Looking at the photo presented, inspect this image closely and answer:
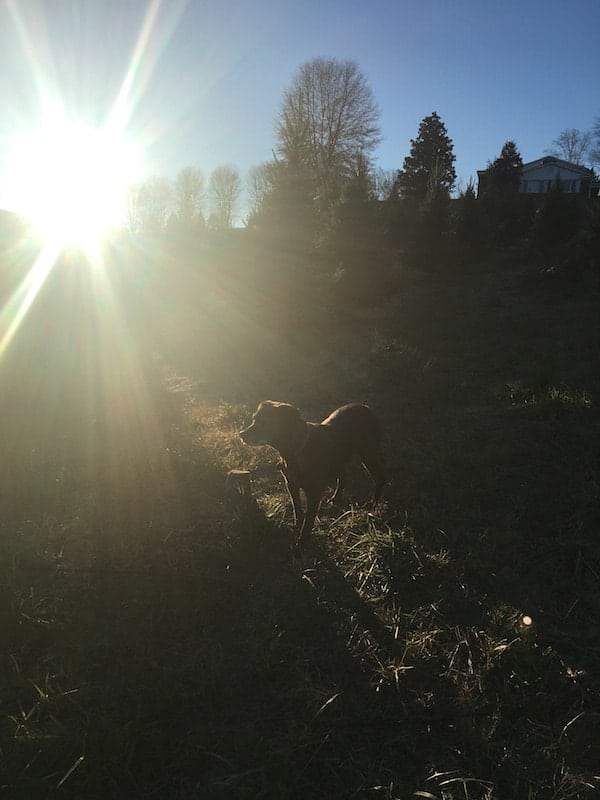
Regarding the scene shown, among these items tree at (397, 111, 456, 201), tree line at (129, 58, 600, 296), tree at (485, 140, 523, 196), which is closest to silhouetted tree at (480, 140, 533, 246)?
tree line at (129, 58, 600, 296)

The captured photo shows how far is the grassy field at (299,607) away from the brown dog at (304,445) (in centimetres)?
38

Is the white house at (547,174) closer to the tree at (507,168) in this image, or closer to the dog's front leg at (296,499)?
the tree at (507,168)

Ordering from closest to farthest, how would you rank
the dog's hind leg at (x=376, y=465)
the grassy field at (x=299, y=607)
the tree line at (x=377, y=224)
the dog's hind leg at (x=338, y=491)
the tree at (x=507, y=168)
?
the grassy field at (x=299, y=607) < the dog's hind leg at (x=376, y=465) < the dog's hind leg at (x=338, y=491) < the tree line at (x=377, y=224) < the tree at (x=507, y=168)

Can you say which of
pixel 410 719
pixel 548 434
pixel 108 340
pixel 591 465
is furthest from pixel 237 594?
pixel 108 340

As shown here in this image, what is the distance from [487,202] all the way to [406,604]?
22459 mm

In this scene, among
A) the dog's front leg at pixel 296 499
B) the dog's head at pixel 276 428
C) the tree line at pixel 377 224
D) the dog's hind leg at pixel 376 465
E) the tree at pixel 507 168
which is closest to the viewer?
the dog's head at pixel 276 428

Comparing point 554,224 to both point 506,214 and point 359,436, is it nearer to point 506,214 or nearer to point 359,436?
point 506,214

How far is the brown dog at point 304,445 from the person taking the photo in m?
4.14

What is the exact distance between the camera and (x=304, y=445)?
420 cm

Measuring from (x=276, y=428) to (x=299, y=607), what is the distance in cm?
135

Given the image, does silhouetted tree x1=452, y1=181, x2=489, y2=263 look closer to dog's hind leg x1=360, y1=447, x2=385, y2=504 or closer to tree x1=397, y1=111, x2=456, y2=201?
dog's hind leg x1=360, y1=447, x2=385, y2=504

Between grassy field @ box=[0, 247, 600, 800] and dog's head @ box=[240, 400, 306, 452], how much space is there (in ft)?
2.23

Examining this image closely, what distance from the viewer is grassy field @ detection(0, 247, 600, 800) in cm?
228

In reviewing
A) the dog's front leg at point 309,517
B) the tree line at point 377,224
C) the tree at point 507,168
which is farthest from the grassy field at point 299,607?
the tree at point 507,168
